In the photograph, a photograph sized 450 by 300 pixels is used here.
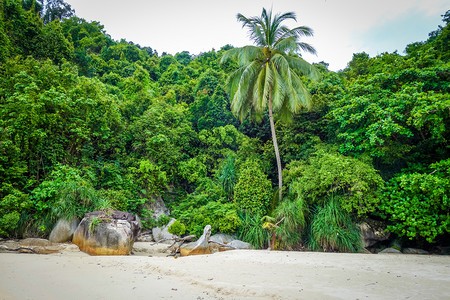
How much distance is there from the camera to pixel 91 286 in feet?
12.6

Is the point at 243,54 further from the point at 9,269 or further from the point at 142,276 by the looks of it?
the point at 9,269

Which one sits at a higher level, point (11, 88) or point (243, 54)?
point (243, 54)

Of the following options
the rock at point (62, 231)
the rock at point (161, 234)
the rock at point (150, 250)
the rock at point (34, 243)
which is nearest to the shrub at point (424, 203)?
the rock at point (150, 250)

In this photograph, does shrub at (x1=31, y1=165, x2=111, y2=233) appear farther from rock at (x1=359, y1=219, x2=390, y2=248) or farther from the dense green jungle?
rock at (x1=359, y1=219, x2=390, y2=248)

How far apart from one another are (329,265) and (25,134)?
1168 centimetres

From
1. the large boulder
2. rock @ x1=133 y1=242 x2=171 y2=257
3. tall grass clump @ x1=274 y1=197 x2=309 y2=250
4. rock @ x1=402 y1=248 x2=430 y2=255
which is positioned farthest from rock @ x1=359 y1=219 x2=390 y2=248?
the large boulder

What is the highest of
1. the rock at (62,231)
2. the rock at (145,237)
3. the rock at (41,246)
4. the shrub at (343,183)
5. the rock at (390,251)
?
the shrub at (343,183)

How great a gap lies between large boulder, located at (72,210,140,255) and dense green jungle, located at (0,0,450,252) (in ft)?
3.63

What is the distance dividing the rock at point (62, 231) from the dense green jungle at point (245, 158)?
334mm

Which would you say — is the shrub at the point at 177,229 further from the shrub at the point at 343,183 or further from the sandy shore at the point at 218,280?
the shrub at the point at 343,183

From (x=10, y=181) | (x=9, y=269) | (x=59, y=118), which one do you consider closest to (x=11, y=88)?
(x=59, y=118)

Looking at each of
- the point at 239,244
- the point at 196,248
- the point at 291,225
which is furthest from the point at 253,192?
the point at 196,248

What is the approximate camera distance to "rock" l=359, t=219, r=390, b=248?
9.23m

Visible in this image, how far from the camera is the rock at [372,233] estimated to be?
923cm
